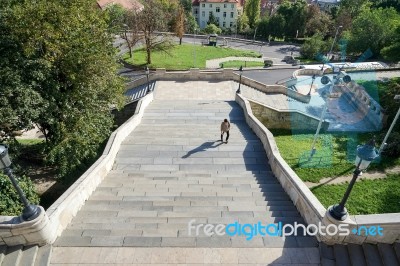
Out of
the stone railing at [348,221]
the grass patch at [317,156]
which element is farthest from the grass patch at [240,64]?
the stone railing at [348,221]

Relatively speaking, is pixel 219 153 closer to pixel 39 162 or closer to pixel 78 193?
pixel 78 193

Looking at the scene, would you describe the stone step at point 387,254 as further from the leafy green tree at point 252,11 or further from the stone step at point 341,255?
the leafy green tree at point 252,11

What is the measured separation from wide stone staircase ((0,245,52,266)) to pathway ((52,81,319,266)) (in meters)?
0.21

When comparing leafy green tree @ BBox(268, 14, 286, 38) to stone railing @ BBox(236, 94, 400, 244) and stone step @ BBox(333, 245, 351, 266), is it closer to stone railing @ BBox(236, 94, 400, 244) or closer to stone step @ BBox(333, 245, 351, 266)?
stone railing @ BBox(236, 94, 400, 244)

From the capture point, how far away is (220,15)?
257ft

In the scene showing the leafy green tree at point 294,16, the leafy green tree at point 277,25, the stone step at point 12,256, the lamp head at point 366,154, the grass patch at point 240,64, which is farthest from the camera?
the leafy green tree at point 277,25

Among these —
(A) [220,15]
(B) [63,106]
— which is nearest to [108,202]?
(B) [63,106]

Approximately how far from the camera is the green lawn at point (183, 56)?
111ft

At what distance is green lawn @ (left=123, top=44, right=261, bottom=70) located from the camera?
3386cm

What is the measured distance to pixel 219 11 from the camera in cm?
7769

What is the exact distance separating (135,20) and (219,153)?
2593cm

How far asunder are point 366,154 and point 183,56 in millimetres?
34413

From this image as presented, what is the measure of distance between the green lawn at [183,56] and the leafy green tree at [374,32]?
1373 cm

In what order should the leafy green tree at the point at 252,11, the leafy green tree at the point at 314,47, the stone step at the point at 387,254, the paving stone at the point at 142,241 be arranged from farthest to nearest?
the leafy green tree at the point at 252,11 < the leafy green tree at the point at 314,47 < the paving stone at the point at 142,241 < the stone step at the point at 387,254
